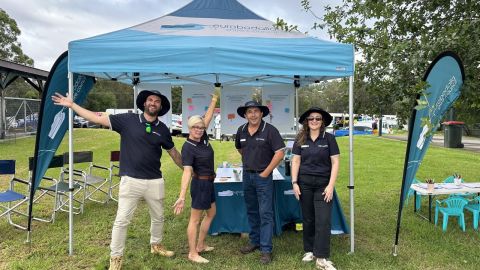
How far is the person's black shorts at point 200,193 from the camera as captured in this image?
3717 mm

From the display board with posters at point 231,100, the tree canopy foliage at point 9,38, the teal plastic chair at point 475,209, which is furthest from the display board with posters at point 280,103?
the tree canopy foliage at point 9,38

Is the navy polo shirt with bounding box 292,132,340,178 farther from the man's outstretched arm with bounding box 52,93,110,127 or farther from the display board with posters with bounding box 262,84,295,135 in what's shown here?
the display board with posters with bounding box 262,84,295,135

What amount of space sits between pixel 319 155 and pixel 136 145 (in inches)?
67.2

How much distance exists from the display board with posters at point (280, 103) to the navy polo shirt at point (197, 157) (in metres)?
2.50

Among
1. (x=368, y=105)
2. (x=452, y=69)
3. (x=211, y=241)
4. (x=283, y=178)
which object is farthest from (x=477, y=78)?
(x=211, y=241)

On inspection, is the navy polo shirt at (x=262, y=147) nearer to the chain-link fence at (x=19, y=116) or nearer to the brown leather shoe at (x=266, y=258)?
the brown leather shoe at (x=266, y=258)

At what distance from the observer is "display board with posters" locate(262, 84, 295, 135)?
6.09 metres

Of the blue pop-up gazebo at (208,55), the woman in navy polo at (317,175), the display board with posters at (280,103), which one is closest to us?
the woman in navy polo at (317,175)

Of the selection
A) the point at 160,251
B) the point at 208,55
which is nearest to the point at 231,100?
the point at 208,55

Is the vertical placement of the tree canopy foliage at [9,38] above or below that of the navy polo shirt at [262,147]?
above

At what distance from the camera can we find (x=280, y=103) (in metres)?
6.10

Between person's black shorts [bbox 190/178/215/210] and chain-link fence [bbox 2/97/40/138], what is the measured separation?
17.2 meters

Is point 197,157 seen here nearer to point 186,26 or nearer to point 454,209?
point 186,26

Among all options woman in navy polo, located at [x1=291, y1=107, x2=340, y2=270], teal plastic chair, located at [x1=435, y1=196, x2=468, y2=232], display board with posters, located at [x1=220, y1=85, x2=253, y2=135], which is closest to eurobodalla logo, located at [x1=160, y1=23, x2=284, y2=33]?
display board with posters, located at [x1=220, y1=85, x2=253, y2=135]
